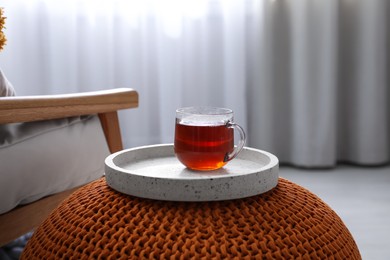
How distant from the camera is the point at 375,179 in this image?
2.51m

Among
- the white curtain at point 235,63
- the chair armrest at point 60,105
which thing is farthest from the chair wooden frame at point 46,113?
the white curtain at point 235,63

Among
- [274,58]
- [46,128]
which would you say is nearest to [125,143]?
[274,58]

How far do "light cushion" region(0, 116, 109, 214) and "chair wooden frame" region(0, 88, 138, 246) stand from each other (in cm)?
2

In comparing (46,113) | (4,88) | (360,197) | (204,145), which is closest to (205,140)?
(204,145)

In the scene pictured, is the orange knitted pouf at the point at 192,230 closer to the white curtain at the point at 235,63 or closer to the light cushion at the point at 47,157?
the light cushion at the point at 47,157

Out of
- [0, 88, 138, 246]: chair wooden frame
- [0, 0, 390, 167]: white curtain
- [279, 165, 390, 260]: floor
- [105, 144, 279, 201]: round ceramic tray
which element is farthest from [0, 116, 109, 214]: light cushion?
[0, 0, 390, 167]: white curtain

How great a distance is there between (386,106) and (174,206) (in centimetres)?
219

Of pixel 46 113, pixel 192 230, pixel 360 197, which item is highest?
pixel 46 113

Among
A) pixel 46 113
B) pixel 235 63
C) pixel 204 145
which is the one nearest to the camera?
pixel 204 145

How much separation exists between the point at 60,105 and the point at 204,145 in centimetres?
52

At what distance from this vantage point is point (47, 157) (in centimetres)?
130

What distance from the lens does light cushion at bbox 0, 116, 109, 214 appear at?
1.22 metres

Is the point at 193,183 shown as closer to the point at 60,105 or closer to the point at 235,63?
the point at 60,105

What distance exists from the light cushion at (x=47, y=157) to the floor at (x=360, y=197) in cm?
86
